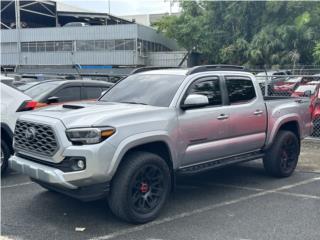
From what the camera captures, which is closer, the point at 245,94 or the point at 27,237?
the point at 27,237

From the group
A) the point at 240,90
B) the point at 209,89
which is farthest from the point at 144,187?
the point at 240,90

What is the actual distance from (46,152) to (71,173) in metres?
0.49

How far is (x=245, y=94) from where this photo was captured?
268 inches

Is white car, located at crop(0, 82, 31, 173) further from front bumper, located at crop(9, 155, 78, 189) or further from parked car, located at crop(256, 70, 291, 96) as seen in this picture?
parked car, located at crop(256, 70, 291, 96)

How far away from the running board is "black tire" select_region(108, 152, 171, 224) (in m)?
0.36

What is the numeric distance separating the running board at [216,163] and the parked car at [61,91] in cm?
407

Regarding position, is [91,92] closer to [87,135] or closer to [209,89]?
[209,89]

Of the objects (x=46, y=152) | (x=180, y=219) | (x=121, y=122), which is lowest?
(x=180, y=219)

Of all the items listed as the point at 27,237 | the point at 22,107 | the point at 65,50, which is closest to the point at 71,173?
the point at 27,237

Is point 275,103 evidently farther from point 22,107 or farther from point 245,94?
point 22,107

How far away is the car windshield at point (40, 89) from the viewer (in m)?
9.29

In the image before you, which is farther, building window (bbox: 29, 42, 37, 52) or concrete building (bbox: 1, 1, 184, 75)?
building window (bbox: 29, 42, 37, 52)

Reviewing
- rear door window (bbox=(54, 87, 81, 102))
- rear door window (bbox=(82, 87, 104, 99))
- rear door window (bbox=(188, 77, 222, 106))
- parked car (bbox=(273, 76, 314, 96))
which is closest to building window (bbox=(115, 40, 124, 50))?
parked car (bbox=(273, 76, 314, 96))

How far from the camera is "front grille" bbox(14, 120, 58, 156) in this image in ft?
16.3
